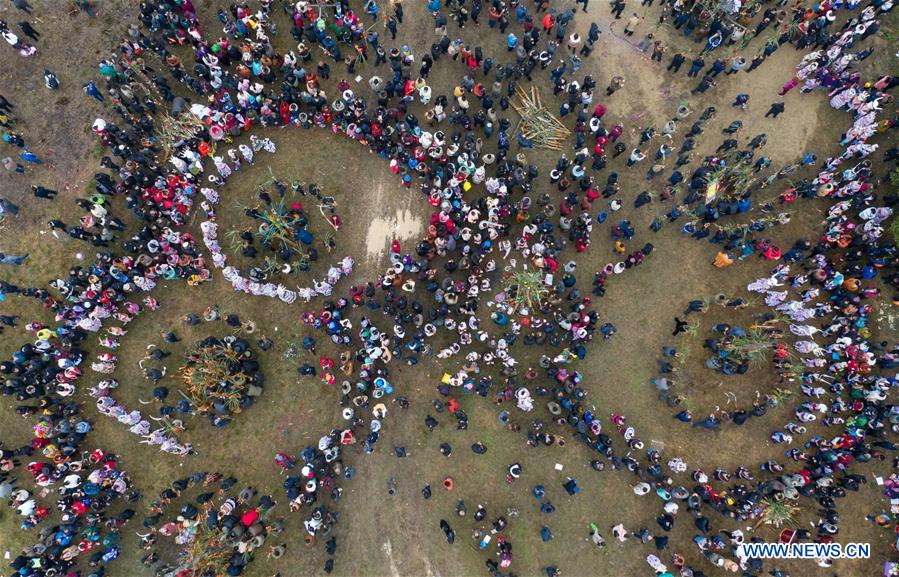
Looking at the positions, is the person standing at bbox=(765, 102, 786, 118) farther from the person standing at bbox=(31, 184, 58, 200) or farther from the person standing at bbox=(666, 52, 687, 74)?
the person standing at bbox=(31, 184, 58, 200)

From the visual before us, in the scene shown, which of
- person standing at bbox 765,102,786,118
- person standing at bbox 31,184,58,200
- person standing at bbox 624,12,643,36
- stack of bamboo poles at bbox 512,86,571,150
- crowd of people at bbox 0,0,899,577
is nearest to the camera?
crowd of people at bbox 0,0,899,577

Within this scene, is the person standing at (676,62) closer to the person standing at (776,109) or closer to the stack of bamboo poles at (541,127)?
the person standing at (776,109)

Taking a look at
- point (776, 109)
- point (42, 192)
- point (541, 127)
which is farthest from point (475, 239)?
point (42, 192)

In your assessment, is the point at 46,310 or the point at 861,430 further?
the point at 46,310

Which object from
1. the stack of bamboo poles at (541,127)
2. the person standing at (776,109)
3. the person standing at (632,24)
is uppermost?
the person standing at (632,24)

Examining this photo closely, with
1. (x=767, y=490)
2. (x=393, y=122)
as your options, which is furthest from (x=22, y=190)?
(x=767, y=490)

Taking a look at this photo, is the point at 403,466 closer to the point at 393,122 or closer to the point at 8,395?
the point at 393,122

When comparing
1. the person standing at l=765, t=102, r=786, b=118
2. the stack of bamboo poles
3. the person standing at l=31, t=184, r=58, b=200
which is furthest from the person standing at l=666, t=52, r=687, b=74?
the person standing at l=31, t=184, r=58, b=200

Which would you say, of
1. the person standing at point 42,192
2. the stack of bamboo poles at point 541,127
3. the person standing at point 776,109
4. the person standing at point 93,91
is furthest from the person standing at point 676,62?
the person standing at point 42,192
